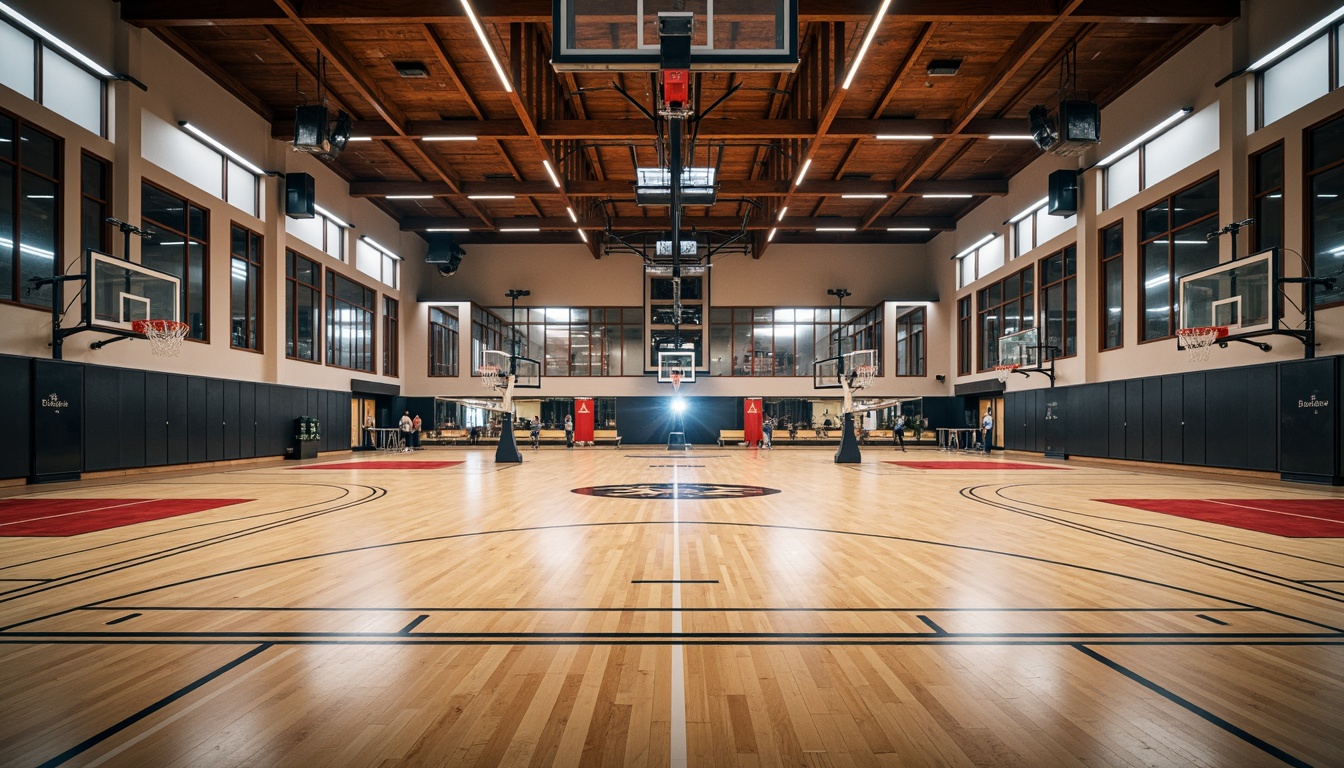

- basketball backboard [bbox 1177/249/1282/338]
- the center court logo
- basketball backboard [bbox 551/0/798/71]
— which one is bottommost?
the center court logo

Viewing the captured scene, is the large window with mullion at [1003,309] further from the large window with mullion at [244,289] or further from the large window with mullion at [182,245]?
the large window with mullion at [182,245]

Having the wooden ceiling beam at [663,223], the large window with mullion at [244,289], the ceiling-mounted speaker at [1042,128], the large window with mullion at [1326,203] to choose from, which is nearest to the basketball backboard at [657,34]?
the ceiling-mounted speaker at [1042,128]

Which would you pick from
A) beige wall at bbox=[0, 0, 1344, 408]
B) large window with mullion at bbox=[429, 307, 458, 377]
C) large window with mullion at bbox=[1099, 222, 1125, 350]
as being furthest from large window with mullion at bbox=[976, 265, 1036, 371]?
large window with mullion at bbox=[429, 307, 458, 377]

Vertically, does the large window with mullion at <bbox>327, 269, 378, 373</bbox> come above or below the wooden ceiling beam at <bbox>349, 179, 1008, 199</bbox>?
below

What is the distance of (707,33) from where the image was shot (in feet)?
29.9

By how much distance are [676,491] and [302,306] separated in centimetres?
1649

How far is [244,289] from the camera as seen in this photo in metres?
19.1

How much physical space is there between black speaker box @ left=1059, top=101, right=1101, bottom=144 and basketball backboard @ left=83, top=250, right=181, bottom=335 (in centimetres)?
1955

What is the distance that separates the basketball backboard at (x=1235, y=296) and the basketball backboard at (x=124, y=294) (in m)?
21.8

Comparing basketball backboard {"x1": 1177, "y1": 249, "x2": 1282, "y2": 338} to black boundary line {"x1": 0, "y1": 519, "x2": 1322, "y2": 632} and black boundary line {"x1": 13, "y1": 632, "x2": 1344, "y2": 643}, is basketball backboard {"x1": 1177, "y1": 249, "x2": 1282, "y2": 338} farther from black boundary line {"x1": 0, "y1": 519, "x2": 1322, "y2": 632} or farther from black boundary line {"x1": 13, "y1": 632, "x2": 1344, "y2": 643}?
black boundary line {"x1": 13, "y1": 632, "x2": 1344, "y2": 643}

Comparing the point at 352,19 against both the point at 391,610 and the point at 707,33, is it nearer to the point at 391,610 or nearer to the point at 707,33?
the point at 707,33

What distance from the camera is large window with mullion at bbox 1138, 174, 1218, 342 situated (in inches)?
609

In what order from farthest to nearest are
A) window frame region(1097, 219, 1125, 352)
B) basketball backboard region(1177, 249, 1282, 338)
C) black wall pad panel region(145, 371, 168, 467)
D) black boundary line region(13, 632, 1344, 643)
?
window frame region(1097, 219, 1125, 352), black wall pad panel region(145, 371, 168, 467), basketball backboard region(1177, 249, 1282, 338), black boundary line region(13, 632, 1344, 643)

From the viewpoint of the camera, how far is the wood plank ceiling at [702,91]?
533 inches
